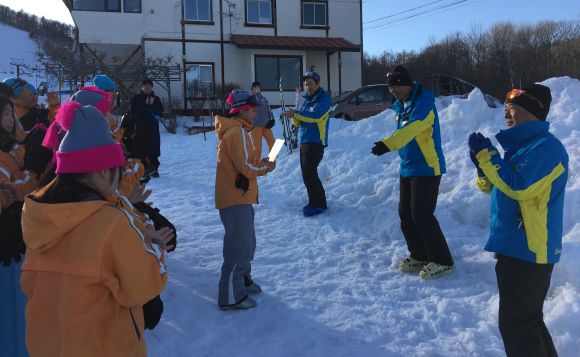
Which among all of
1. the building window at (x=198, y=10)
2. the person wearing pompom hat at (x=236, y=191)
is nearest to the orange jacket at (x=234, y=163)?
the person wearing pompom hat at (x=236, y=191)

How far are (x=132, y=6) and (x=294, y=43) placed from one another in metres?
7.76

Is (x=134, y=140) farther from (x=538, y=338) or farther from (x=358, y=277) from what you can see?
(x=538, y=338)

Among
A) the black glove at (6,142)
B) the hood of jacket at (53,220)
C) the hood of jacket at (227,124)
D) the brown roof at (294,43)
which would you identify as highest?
the brown roof at (294,43)

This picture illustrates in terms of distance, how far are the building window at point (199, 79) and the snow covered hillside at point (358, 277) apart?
15.5 m

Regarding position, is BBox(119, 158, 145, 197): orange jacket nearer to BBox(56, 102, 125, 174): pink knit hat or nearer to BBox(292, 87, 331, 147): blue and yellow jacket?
BBox(56, 102, 125, 174): pink knit hat

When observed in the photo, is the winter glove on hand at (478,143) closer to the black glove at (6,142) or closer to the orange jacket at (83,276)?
the orange jacket at (83,276)

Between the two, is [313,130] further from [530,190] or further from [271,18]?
[271,18]

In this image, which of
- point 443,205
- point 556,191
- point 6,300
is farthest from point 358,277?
point 6,300

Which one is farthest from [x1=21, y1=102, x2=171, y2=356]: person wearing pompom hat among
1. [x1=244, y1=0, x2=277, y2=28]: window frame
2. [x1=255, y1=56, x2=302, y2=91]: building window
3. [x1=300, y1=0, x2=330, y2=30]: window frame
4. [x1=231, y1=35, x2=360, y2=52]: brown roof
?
[x1=300, y1=0, x2=330, y2=30]: window frame

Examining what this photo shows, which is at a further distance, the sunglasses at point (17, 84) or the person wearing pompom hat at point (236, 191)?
the sunglasses at point (17, 84)

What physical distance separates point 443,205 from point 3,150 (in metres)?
4.87

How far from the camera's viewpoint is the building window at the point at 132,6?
22906 millimetres

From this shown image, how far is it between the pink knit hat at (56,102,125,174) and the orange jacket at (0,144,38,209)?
1.37 metres

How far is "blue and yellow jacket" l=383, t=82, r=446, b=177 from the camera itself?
4.64 meters
